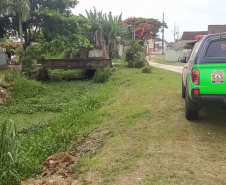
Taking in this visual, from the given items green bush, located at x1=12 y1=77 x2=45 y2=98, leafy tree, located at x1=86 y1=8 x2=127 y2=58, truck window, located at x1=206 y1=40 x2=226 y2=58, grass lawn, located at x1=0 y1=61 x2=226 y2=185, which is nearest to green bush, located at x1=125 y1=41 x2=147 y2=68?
leafy tree, located at x1=86 y1=8 x2=127 y2=58

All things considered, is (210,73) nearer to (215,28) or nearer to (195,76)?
(195,76)

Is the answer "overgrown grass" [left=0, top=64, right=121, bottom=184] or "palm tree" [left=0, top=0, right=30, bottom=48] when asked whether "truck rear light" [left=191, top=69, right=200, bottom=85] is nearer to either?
"overgrown grass" [left=0, top=64, right=121, bottom=184]

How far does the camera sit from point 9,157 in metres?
4.20

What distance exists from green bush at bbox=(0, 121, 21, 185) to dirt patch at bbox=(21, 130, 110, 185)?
210mm

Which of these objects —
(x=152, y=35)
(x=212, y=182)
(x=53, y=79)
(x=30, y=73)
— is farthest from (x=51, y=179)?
(x=152, y=35)

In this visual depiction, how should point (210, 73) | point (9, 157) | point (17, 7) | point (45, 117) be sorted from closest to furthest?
point (9, 157) → point (210, 73) → point (45, 117) → point (17, 7)

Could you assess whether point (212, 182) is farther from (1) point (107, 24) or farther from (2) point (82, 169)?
(1) point (107, 24)

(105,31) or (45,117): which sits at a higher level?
(105,31)

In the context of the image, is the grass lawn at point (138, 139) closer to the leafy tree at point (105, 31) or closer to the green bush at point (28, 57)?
the green bush at point (28, 57)

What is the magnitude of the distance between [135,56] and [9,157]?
56.8ft

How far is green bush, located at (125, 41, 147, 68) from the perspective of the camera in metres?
20.6

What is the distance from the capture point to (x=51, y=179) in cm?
394

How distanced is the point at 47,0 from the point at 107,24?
756cm

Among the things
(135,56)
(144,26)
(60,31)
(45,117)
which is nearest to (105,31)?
(135,56)
